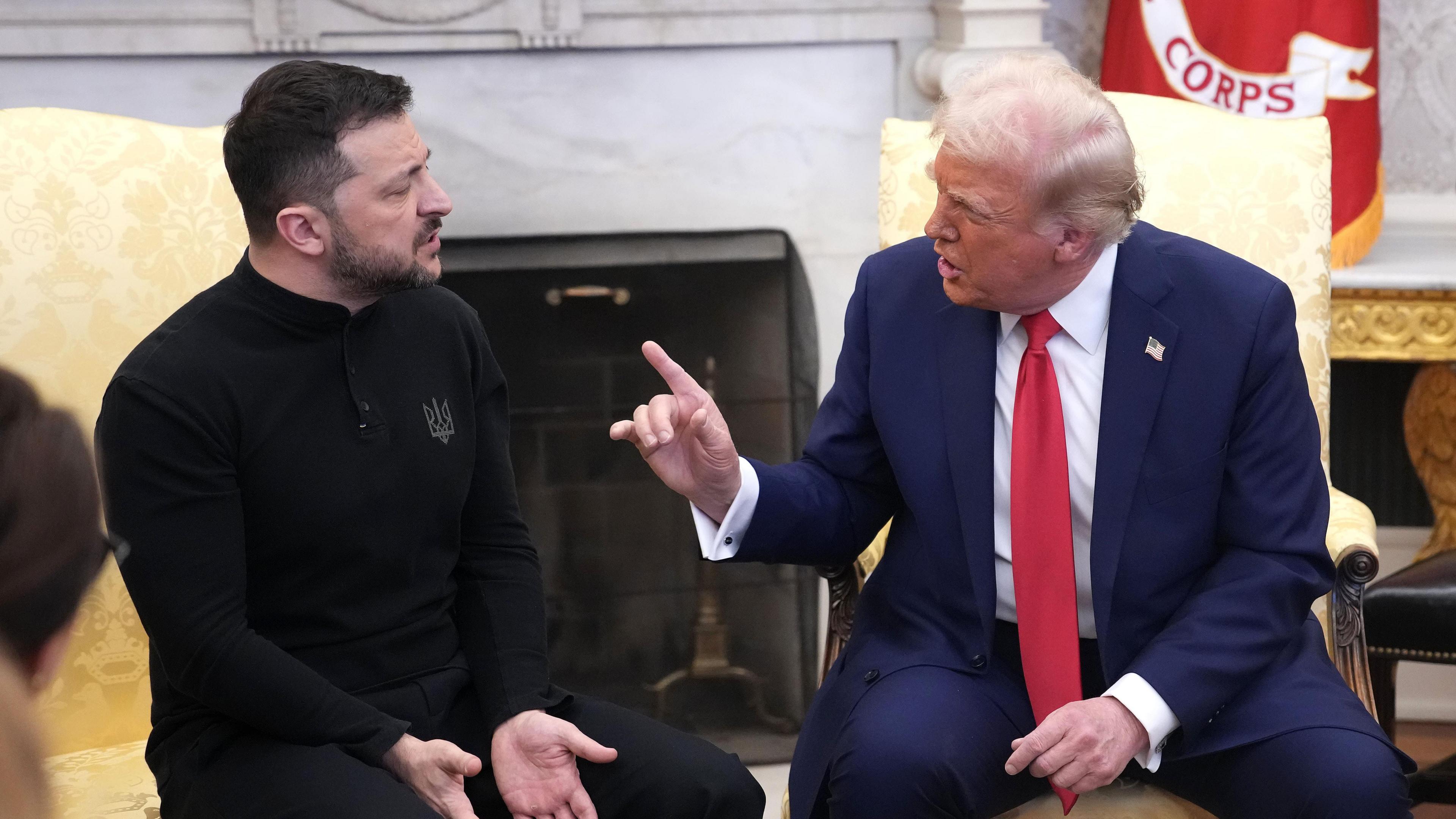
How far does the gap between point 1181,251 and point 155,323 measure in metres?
1.36

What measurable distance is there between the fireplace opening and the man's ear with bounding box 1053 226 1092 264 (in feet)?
4.30

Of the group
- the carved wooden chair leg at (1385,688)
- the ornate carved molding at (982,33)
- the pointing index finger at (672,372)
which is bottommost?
the carved wooden chair leg at (1385,688)

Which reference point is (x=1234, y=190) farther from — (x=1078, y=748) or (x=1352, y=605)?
(x=1078, y=748)

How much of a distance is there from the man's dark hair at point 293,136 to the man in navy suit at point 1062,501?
0.42 meters

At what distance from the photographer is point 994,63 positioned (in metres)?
1.74

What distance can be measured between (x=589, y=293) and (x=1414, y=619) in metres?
1.61

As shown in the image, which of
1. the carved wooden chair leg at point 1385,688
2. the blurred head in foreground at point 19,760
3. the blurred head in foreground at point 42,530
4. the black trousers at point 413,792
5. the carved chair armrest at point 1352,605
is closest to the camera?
the blurred head in foreground at point 19,760

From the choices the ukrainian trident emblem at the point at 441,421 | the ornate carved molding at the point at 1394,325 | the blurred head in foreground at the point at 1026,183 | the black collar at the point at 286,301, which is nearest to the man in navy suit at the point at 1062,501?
the blurred head in foreground at the point at 1026,183

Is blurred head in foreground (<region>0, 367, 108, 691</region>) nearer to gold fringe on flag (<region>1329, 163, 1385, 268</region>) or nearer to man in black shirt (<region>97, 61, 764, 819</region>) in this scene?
man in black shirt (<region>97, 61, 764, 819</region>)

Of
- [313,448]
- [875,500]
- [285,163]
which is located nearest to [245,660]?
[313,448]

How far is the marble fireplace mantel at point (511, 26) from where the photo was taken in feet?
8.75

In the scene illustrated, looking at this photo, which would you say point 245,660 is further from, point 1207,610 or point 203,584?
point 1207,610

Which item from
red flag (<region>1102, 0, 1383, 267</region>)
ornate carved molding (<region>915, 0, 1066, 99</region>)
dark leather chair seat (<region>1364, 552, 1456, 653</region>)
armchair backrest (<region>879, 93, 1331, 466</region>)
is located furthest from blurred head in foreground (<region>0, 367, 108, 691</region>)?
red flag (<region>1102, 0, 1383, 267</region>)

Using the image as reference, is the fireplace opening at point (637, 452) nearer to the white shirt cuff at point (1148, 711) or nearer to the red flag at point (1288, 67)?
the red flag at point (1288, 67)
